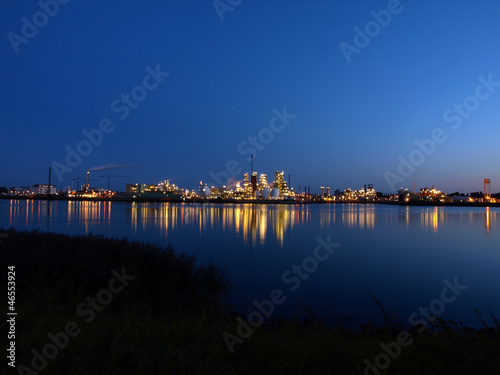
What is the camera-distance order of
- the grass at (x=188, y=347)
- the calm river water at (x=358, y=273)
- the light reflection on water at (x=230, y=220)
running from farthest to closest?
the light reflection on water at (x=230, y=220), the calm river water at (x=358, y=273), the grass at (x=188, y=347)

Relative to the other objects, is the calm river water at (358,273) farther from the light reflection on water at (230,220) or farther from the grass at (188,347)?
the light reflection on water at (230,220)

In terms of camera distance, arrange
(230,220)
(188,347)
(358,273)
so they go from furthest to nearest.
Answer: (230,220) < (358,273) < (188,347)

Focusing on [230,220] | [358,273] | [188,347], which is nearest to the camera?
[188,347]

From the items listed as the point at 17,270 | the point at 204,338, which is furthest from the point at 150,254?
the point at 204,338

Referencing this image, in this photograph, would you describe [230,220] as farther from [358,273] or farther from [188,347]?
[188,347]

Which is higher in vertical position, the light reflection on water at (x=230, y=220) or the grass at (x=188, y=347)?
the grass at (x=188, y=347)

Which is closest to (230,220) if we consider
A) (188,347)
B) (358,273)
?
(358,273)

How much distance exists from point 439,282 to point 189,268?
11.5 m

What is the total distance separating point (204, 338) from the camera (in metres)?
5.45

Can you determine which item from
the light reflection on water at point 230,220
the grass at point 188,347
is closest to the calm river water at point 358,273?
the grass at point 188,347

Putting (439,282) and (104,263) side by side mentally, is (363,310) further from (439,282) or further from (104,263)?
(104,263)

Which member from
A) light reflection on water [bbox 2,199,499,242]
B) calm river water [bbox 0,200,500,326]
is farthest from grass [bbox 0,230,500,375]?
light reflection on water [bbox 2,199,499,242]

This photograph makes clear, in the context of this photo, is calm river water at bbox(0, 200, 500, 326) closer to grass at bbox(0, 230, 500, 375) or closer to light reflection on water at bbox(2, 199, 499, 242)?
grass at bbox(0, 230, 500, 375)

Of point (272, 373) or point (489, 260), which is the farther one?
point (489, 260)
